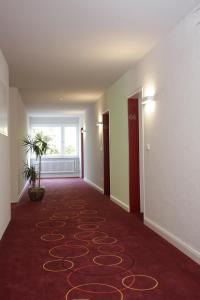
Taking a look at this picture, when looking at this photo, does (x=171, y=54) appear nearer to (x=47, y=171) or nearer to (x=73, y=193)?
(x=73, y=193)

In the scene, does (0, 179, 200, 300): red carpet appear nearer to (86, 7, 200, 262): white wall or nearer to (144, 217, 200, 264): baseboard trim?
(144, 217, 200, 264): baseboard trim

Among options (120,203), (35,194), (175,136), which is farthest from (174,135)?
(35,194)

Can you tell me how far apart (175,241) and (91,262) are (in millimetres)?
1177

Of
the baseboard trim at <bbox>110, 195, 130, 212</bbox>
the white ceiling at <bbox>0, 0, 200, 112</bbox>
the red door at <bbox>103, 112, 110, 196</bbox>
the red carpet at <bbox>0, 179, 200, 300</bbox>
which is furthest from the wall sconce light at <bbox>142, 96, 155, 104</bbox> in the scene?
the red door at <bbox>103, 112, 110, 196</bbox>

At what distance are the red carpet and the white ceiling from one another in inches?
111

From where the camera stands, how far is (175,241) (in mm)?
4266

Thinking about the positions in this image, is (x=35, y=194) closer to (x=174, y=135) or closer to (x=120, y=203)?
(x=120, y=203)

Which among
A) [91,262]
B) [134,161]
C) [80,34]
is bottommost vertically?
[91,262]

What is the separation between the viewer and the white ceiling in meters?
3.58

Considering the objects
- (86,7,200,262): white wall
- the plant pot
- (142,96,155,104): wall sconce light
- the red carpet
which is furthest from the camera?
the plant pot

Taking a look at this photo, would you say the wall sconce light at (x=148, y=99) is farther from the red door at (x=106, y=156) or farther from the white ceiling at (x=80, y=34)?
the red door at (x=106, y=156)

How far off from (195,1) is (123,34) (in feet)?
4.01

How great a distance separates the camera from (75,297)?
2.89 m

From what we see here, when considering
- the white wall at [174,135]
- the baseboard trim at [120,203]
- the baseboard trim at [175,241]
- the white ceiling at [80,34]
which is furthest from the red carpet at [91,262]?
the white ceiling at [80,34]
